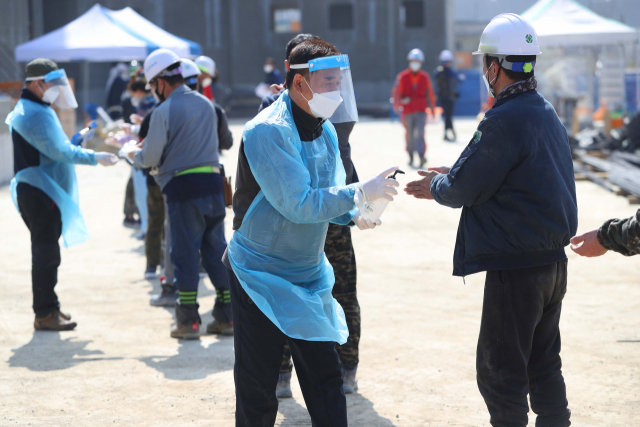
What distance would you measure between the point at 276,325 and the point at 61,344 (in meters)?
2.99

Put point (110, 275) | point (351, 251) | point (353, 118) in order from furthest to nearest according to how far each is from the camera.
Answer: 1. point (110, 275)
2. point (351, 251)
3. point (353, 118)

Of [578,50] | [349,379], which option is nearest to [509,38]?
[349,379]

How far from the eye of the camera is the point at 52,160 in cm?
554

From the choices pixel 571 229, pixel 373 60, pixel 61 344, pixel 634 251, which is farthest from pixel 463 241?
pixel 373 60

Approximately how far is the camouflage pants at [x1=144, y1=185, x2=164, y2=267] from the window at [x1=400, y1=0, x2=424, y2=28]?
2770 centimetres

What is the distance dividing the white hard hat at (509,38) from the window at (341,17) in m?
29.8

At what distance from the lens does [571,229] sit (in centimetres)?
313

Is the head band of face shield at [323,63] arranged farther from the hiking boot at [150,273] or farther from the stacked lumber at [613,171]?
the stacked lumber at [613,171]

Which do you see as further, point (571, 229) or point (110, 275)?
point (110, 275)

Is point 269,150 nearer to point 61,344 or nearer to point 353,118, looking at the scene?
point 353,118

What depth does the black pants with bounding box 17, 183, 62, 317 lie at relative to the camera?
5.46 m

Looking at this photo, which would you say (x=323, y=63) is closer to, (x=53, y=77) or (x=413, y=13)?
(x=53, y=77)

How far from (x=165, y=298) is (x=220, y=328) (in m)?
1.04

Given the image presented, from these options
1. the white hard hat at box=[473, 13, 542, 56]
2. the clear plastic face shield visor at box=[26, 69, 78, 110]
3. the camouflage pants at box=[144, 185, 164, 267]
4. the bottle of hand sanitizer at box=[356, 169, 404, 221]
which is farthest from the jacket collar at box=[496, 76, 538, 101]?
the camouflage pants at box=[144, 185, 164, 267]
